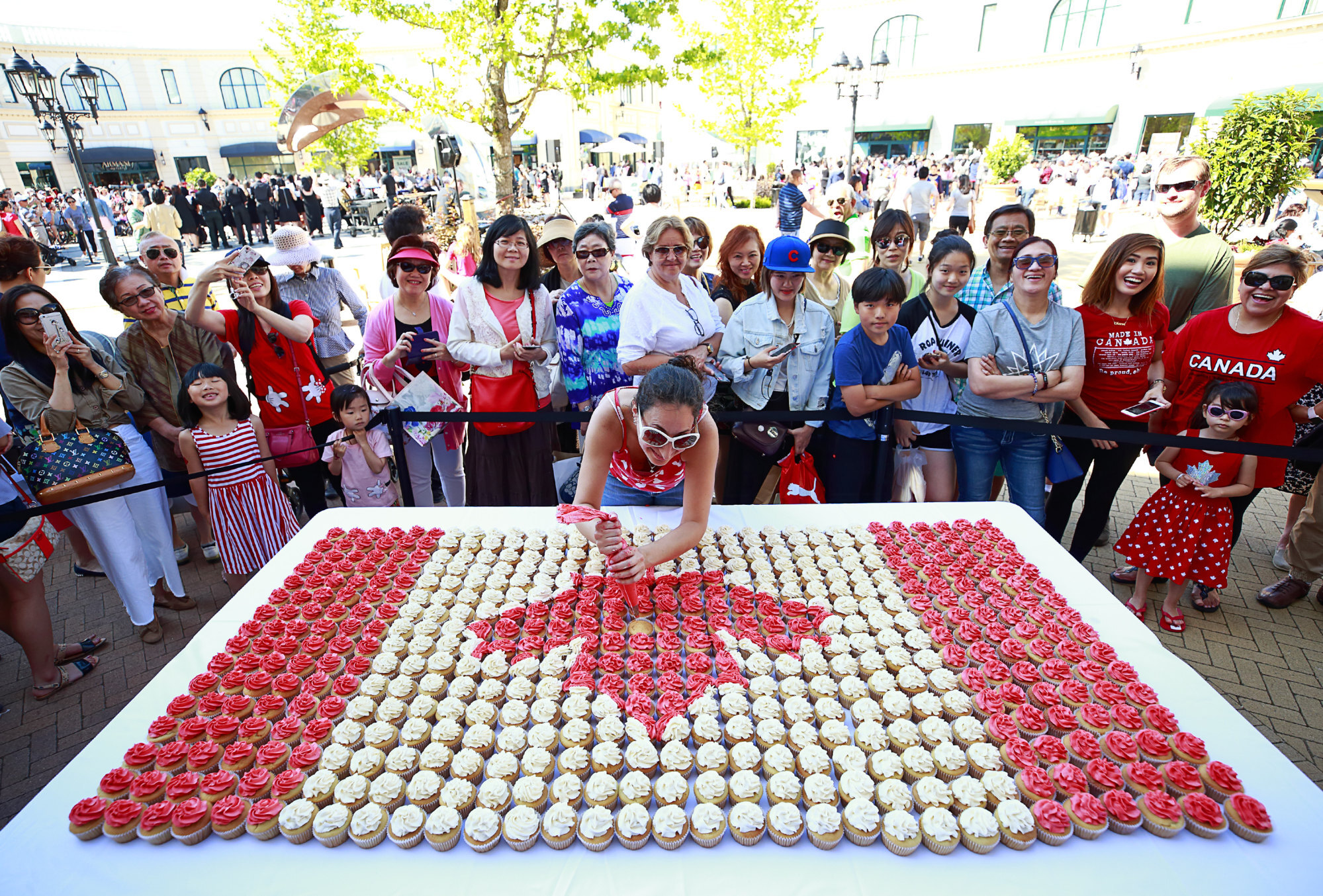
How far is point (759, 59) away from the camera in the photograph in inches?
863

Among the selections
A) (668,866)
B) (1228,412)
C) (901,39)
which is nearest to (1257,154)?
(1228,412)

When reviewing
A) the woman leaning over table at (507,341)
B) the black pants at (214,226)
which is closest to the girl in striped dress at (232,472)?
the woman leaning over table at (507,341)

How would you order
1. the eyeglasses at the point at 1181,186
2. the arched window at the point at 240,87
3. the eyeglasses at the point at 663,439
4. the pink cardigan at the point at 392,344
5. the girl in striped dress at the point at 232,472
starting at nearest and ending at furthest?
the eyeglasses at the point at 663,439
the girl in striped dress at the point at 232,472
the pink cardigan at the point at 392,344
the eyeglasses at the point at 1181,186
the arched window at the point at 240,87

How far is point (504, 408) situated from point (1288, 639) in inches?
175

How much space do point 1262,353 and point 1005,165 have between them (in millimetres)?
17423

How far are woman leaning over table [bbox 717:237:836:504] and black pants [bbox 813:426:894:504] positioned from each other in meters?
0.17

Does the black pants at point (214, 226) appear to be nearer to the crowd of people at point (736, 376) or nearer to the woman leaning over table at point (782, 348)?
the crowd of people at point (736, 376)

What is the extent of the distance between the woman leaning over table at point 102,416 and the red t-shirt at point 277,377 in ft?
1.87

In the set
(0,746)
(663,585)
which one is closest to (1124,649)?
(663,585)

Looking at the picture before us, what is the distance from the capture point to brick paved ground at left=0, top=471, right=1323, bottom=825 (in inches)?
112

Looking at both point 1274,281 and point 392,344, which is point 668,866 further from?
point 1274,281

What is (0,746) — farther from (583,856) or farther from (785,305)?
(785,305)

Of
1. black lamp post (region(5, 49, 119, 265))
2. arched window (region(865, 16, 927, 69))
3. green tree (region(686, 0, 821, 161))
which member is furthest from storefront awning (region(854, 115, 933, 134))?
black lamp post (region(5, 49, 119, 265))

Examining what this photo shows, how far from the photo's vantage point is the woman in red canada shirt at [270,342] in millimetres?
3703
